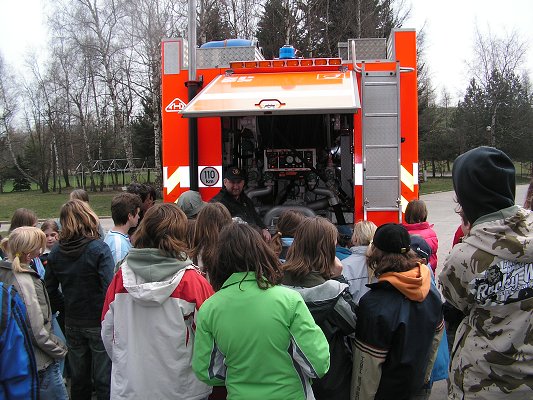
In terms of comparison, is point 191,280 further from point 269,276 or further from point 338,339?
point 338,339

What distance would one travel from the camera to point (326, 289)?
8.64ft

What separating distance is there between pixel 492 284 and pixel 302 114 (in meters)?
3.17

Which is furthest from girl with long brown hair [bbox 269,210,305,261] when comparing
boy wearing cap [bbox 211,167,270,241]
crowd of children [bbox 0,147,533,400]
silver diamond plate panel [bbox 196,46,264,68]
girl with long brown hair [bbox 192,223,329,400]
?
silver diamond plate panel [bbox 196,46,264,68]

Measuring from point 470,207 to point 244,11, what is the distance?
24042mm

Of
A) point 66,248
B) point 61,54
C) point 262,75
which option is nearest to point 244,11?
point 61,54

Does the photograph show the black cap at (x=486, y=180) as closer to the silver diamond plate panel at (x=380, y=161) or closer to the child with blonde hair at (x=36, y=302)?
the child with blonde hair at (x=36, y=302)

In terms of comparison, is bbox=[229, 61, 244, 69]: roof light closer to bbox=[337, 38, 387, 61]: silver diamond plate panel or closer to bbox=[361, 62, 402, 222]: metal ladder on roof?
bbox=[337, 38, 387, 61]: silver diamond plate panel

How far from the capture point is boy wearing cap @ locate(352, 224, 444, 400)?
277 centimetres

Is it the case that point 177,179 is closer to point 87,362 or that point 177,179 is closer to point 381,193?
point 381,193

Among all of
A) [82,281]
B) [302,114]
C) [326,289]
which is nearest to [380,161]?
→ [302,114]

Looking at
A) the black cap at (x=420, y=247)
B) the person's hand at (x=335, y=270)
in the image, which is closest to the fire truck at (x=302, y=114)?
the black cap at (x=420, y=247)

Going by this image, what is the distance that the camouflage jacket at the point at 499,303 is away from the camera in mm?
1998

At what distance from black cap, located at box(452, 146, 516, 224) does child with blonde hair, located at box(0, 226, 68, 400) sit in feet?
8.25

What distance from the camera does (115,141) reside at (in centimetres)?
4159
